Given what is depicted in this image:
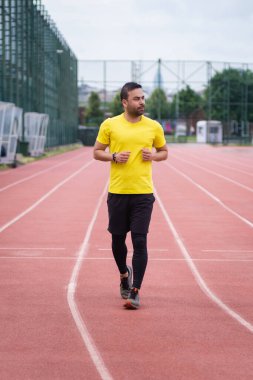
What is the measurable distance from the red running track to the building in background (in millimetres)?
24517

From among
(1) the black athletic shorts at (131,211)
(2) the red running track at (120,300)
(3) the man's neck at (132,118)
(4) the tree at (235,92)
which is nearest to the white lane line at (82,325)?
(2) the red running track at (120,300)

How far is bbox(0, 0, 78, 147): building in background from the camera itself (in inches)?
1526

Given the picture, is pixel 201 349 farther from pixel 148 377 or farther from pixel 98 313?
pixel 98 313

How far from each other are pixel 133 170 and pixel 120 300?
3.93ft

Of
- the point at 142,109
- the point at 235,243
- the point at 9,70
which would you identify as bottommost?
the point at 235,243

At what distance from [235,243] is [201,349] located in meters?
5.88

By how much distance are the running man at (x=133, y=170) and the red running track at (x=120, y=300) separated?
0.52 m

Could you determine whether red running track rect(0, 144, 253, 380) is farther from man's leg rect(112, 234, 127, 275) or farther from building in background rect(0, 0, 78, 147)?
building in background rect(0, 0, 78, 147)

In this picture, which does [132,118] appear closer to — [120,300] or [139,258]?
[139,258]

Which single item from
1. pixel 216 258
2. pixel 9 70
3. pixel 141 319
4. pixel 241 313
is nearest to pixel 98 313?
pixel 141 319

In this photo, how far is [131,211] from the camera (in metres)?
6.78

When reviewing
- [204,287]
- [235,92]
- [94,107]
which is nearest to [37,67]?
[235,92]

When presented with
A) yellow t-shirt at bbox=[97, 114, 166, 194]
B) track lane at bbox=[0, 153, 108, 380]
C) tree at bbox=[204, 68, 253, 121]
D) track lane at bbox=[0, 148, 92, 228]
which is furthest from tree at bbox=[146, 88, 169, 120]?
yellow t-shirt at bbox=[97, 114, 166, 194]

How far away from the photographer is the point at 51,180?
25.1 metres
